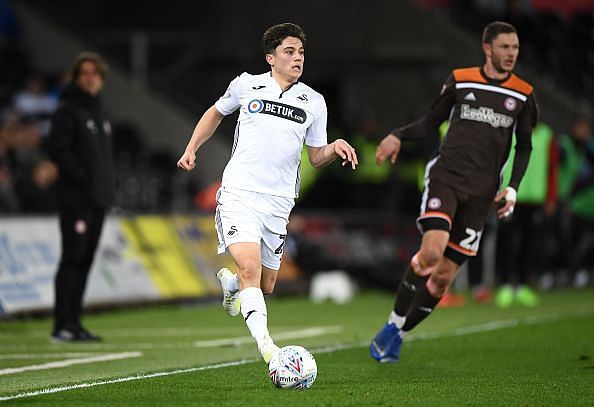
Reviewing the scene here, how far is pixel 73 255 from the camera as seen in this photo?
12383 millimetres

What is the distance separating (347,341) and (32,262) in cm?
441

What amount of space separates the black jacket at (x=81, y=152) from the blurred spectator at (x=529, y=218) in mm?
6508

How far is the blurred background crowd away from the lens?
2102 cm

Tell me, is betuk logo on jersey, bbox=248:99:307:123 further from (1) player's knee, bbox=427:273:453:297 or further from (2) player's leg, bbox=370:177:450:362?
(1) player's knee, bbox=427:273:453:297

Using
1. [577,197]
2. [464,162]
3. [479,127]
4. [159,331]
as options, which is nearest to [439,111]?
[479,127]

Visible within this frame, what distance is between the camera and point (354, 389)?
8297mm

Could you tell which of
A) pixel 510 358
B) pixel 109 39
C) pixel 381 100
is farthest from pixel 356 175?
pixel 510 358

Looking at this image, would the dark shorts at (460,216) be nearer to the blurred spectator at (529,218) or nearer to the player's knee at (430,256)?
the player's knee at (430,256)

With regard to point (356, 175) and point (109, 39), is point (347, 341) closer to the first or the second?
point (356, 175)

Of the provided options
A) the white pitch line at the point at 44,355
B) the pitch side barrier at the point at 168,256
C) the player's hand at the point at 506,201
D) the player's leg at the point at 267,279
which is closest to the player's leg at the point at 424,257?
the player's hand at the point at 506,201

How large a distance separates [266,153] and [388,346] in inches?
79.5

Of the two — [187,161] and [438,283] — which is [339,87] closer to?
[438,283]

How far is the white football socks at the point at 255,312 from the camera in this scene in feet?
27.1

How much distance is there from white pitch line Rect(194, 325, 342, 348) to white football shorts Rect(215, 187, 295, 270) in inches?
125
